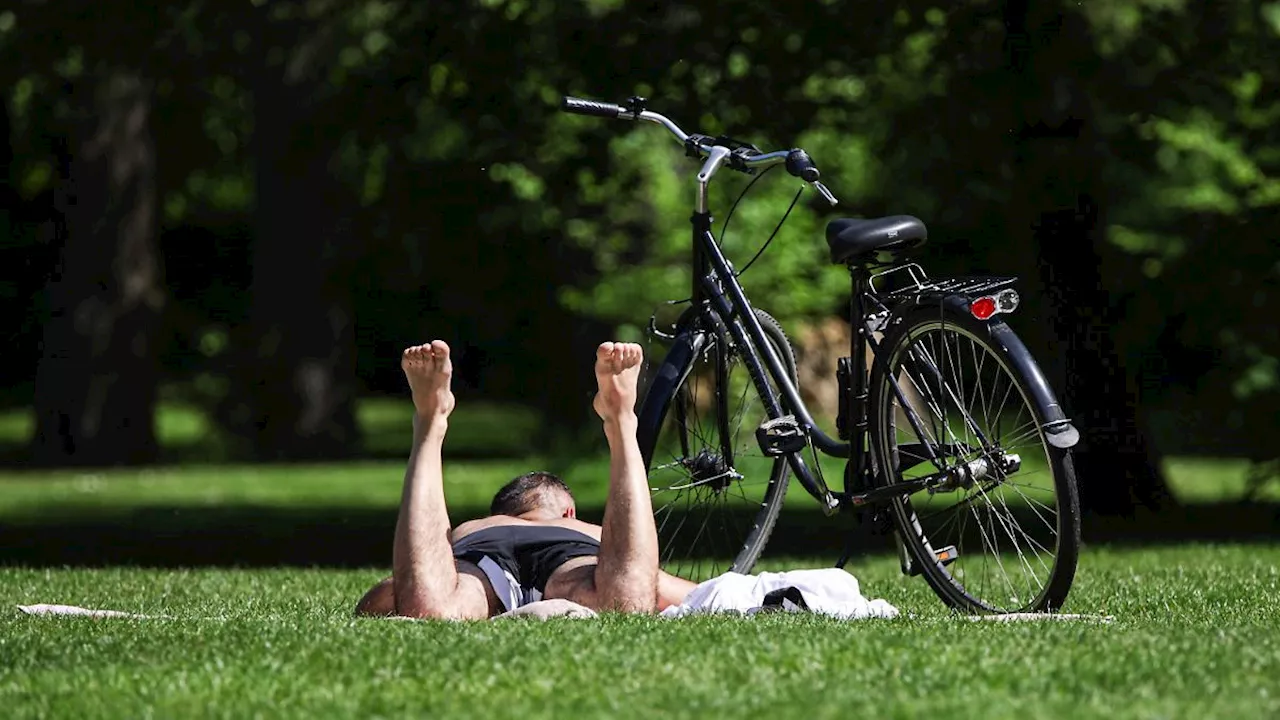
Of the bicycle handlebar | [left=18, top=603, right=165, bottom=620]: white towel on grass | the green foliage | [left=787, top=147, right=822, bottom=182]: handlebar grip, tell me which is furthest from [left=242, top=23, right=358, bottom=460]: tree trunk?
[left=787, top=147, right=822, bottom=182]: handlebar grip

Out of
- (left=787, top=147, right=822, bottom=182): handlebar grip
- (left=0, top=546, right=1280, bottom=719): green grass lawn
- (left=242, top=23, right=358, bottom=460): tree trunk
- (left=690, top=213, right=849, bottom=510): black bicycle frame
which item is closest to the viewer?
(left=0, top=546, right=1280, bottom=719): green grass lawn

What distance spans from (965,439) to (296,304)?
19.7 metres

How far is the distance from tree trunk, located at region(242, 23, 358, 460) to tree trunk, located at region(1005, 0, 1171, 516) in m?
10.8

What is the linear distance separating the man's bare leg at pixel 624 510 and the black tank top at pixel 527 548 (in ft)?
0.68

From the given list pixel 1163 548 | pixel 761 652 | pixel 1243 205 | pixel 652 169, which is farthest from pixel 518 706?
pixel 652 169

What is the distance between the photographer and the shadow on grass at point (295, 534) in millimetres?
12148

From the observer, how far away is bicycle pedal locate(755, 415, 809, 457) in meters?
7.40

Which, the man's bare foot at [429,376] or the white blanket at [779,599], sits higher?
the man's bare foot at [429,376]

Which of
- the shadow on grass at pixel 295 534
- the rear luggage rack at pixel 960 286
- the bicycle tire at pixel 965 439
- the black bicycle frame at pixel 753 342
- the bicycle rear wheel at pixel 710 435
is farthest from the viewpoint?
the shadow on grass at pixel 295 534

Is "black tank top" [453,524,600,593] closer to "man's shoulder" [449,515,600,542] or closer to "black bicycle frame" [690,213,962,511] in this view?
"man's shoulder" [449,515,600,542]

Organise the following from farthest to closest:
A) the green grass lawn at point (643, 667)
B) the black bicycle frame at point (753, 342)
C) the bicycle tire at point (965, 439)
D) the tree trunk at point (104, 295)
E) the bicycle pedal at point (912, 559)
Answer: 1. the tree trunk at point (104, 295)
2. the black bicycle frame at point (753, 342)
3. the bicycle pedal at point (912, 559)
4. the bicycle tire at point (965, 439)
5. the green grass lawn at point (643, 667)

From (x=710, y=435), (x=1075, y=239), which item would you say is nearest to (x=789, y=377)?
(x=710, y=435)

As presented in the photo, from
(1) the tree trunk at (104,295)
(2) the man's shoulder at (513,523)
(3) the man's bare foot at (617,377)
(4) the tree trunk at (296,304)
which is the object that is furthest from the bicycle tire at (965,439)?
(1) the tree trunk at (104,295)

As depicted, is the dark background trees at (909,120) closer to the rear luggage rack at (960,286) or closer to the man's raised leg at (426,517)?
the rear luggage rack at (960,286)
